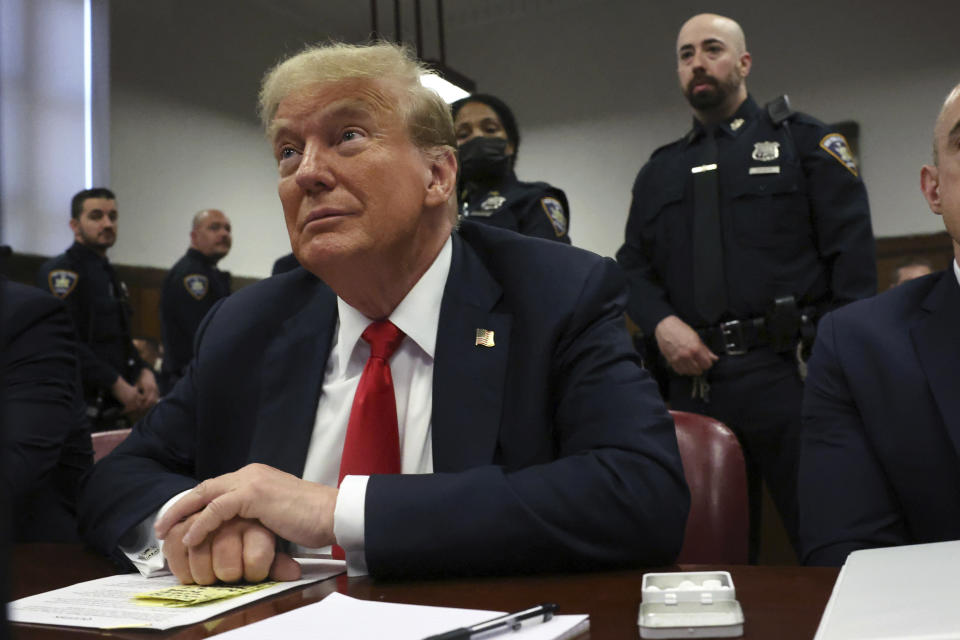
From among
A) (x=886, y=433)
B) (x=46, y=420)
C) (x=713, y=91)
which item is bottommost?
(x=886, y=433)

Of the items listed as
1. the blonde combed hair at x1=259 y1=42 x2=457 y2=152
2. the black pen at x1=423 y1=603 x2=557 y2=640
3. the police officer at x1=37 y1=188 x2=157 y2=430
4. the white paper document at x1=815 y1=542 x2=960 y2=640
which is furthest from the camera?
the police officer at x1=37 y1=188 x2=157 y2=430

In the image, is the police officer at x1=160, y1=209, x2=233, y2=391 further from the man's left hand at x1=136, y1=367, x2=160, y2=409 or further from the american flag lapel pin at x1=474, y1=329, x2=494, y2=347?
the american flag lapel pin at x1=474, y1=329, x2=494, y2=347

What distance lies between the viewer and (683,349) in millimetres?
2691

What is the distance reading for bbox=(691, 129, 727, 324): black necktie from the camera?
2.76 metres

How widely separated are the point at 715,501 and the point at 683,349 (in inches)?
53.2

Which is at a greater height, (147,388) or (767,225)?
(767,225)

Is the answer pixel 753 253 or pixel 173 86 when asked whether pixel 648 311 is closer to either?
pixel 753 253

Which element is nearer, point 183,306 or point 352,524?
point 352,524

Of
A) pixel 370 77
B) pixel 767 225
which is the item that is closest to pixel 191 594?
pixel 370 77

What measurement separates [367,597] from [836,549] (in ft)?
2.52

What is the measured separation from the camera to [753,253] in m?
2.77

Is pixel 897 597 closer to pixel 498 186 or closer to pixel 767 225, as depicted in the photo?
pixel 767 225

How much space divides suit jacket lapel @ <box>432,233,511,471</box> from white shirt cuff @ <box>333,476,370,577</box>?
0.21 m

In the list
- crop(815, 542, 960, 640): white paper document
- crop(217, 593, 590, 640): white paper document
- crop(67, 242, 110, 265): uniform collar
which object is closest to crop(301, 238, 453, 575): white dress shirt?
crop(217, 593, 590, 640): white paper document
